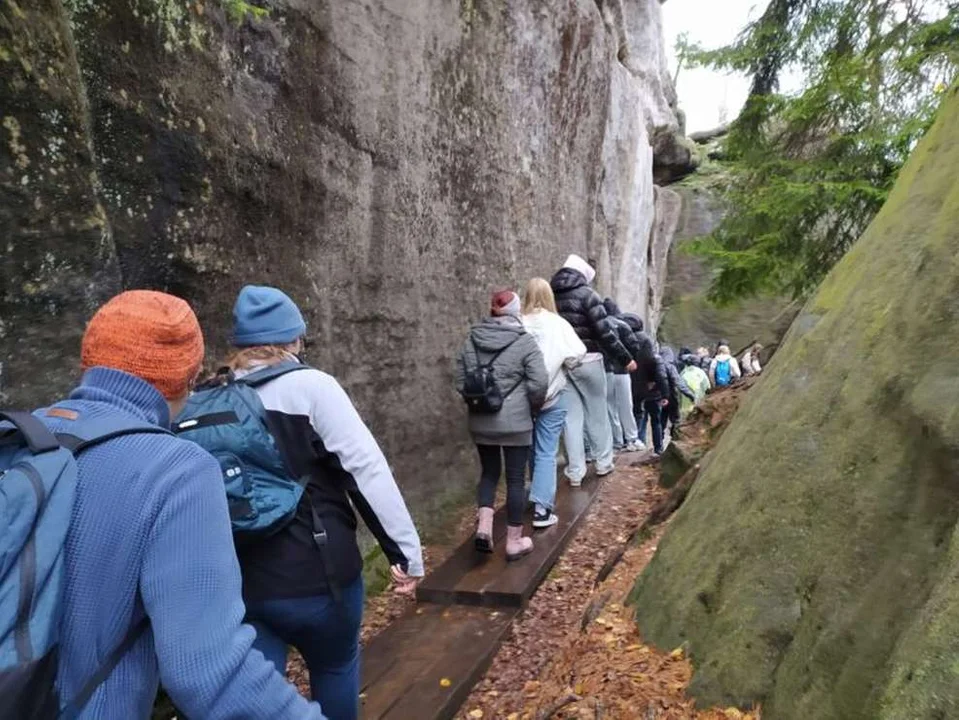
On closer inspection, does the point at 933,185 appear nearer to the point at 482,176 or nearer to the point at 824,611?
the point at 824,611

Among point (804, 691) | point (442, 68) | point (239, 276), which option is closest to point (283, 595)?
point (804, 691)

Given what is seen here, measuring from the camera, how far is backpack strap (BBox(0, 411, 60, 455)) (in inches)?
58.9

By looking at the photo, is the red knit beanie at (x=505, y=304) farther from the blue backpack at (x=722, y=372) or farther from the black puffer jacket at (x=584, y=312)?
the blue backpack at (x=722, y=372)

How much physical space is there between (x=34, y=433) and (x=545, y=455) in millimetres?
5553

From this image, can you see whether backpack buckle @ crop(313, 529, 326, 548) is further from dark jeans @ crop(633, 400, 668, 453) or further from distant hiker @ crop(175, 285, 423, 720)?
dark jeans @ crop(633, 400, 668, 453)

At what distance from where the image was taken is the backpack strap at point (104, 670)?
146 cm

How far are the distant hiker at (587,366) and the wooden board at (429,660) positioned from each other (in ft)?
9.41

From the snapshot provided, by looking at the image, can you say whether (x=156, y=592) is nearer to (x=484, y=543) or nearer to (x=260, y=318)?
(x=260, y=318)

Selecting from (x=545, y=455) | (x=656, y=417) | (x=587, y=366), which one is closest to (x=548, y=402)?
(x=545, y=455)

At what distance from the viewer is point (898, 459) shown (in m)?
3.01

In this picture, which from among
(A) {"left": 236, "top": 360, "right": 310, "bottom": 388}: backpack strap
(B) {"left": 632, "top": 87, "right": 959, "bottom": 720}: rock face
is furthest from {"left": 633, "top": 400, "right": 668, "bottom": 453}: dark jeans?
(A) {"left": 236, "top": 360, "right": 310, "bottom": 388}: backpack strap

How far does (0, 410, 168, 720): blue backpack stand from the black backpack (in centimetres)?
428

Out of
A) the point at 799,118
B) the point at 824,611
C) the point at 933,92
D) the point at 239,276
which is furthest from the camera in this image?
the point at 799,118

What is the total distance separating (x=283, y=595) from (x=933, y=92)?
10116 millimetres
